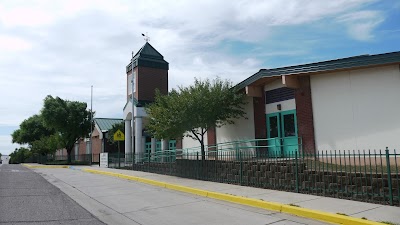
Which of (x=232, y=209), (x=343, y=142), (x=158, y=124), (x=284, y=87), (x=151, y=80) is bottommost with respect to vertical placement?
(x=232, y=209)

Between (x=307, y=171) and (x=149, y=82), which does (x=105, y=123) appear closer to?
(x=149, y=82)

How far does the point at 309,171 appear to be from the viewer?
11523 mm

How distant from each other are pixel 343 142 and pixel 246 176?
4.61 metres

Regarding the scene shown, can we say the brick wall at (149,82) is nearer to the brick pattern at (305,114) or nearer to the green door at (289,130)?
the green door at (289,130)

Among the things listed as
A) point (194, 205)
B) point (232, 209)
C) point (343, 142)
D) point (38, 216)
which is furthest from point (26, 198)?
point (343, 142)

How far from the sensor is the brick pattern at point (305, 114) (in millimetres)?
16672

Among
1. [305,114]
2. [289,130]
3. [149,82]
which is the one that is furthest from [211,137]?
[149,82]

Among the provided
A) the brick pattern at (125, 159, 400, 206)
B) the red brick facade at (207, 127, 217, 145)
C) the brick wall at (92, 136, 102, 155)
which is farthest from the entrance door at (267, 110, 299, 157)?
the brick wall at (92, 136, 102, 155)

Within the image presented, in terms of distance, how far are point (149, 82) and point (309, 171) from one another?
23.7 metres

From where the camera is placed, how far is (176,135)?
18703mm

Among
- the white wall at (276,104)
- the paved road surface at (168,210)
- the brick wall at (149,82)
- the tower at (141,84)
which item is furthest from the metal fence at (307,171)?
the brick wall at (149,82)

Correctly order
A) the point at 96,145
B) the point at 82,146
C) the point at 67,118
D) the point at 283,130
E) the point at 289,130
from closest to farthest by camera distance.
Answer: the point at 289,130, the point at 283,130, the point at 67,118, the point at 96,145, the point at 82,146

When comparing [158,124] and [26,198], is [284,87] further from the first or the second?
[26,198]

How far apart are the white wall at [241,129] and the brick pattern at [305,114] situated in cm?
342
